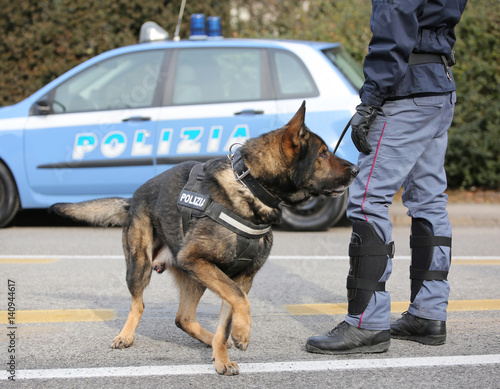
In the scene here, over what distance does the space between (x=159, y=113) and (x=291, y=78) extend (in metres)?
1.45

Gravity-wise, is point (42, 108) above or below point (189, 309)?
below

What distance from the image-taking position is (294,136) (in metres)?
3.48

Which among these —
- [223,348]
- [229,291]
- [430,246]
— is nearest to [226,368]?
[223,348]

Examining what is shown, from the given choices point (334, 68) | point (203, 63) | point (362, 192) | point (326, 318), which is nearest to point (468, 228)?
point (334, 68)

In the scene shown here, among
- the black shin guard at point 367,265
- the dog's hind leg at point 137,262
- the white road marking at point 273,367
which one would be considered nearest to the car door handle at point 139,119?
the dog's hind leg at point 137,262

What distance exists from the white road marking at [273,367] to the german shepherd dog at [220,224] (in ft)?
0.45

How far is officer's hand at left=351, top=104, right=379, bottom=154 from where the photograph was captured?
11.5ft

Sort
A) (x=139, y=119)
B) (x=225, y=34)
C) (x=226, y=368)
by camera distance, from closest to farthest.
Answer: (x=226, y=368)
(x=139, y=119)
(x=225, y=34)

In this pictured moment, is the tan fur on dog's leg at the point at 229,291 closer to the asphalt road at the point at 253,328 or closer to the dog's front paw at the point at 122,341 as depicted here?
the asphalt road at the point at 253,328

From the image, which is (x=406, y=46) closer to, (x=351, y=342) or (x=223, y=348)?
(x=351, y=342)

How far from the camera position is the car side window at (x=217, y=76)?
732 cm

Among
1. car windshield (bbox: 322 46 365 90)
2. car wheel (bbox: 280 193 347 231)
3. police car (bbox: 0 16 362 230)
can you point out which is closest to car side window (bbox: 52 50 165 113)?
police car (bbox: 0 16 362 230)

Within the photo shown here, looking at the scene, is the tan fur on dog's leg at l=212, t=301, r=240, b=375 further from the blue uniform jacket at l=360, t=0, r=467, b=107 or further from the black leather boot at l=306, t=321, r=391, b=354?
the blue uniform jacket at l=360, t=0, r=467, b=107

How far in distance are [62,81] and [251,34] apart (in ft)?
16.1
